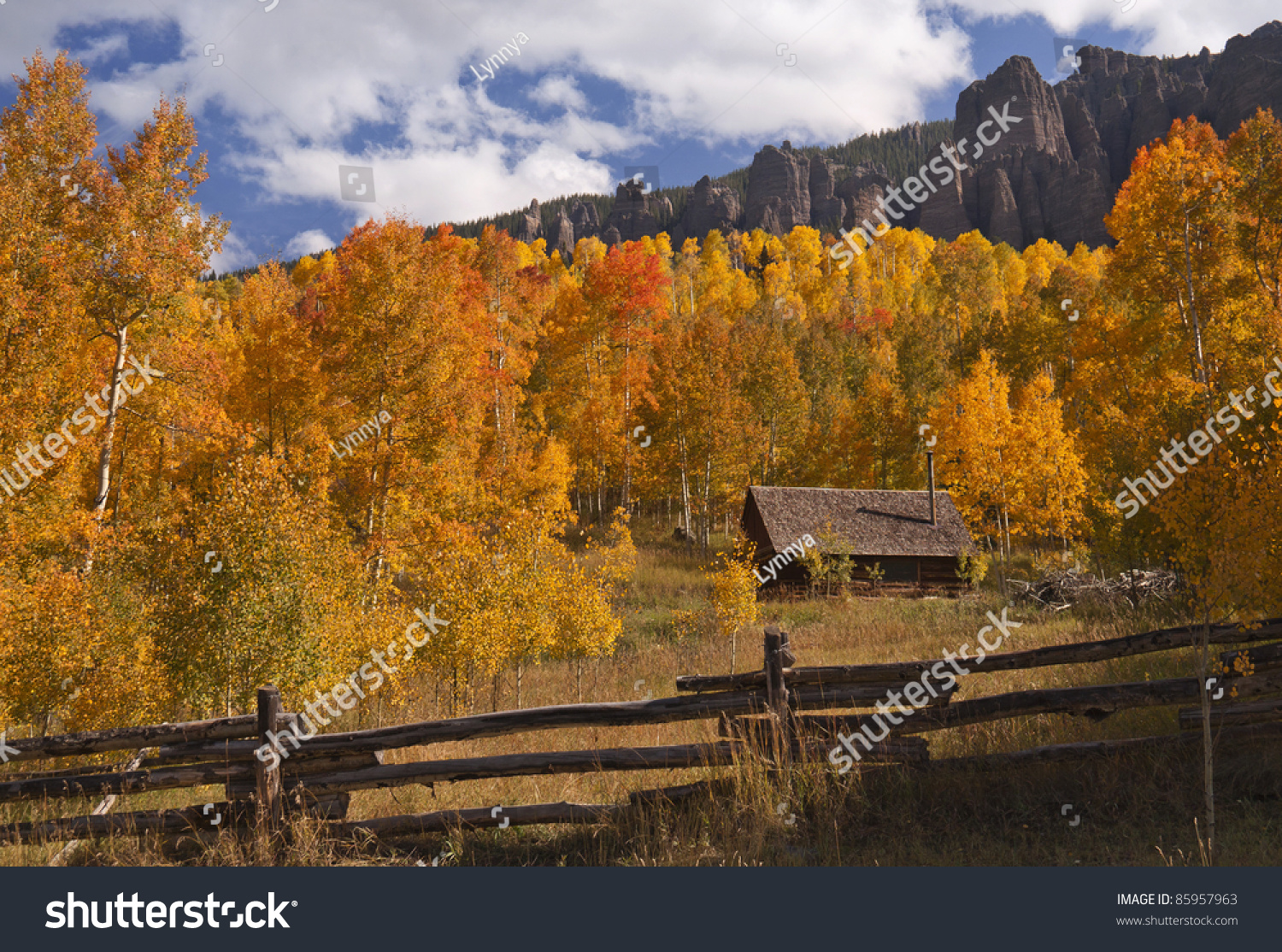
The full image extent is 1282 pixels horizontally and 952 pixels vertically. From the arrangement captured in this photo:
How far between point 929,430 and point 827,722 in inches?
1314

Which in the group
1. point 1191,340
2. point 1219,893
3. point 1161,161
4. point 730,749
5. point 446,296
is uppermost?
point 1161,161

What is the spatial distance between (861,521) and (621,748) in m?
26.9

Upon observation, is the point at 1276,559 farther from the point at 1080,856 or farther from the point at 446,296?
the point at 446,296

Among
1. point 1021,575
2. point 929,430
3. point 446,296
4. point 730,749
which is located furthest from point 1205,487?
point 929,430

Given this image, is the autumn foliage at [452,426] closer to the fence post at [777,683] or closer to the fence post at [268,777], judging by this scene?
the fence post at [777,683]

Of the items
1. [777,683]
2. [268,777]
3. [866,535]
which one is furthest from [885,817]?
[866,535]

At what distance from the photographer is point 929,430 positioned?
36.6 metres

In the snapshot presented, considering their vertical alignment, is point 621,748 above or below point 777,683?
below

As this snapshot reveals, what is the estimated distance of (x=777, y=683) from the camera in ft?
21.8

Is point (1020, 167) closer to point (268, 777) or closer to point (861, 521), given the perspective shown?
point (861, 521)

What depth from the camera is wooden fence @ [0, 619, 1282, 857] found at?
20.8 ft

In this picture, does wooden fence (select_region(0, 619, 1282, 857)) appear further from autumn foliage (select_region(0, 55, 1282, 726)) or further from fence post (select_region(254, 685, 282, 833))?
autumn foliage (select_region(0, 55, 1282, 726))

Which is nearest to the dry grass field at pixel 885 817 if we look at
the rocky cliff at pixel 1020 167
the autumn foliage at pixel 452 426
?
the autumn foliage at pixel 452 426

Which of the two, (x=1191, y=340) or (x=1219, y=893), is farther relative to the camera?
(x=1191, y=340)
